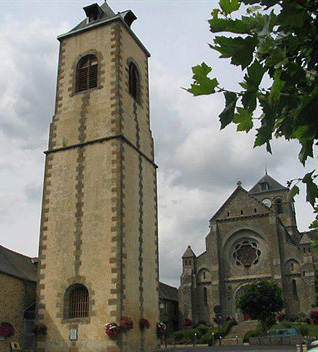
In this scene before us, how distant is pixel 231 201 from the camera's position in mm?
53688

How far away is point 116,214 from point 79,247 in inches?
86.6

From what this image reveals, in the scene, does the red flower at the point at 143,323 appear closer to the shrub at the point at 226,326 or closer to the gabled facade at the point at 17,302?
the gabled facade at the point at 17,302

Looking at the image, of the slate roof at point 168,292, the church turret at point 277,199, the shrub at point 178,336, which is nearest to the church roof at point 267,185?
the church turret at point 277,199

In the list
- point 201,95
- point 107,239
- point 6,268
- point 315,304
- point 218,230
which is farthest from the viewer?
point 218,230

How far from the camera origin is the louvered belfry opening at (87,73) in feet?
76.5

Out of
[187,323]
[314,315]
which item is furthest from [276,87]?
[187,323]

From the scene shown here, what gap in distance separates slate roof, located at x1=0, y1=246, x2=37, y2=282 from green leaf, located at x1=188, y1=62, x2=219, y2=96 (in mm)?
20067

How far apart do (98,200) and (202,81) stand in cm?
1825

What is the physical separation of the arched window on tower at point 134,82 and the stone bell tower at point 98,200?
0.19ft

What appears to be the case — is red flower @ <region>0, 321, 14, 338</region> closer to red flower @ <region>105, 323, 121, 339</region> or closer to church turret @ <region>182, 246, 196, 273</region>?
red flower @ <region>105, 323, 121, 339</region>

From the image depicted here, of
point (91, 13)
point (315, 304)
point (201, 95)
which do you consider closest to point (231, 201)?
point (315, 304)

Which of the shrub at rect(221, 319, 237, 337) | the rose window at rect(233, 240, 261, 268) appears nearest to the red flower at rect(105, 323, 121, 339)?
the shrub at rect(221, 319, 237, 337)

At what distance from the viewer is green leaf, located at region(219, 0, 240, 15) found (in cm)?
244

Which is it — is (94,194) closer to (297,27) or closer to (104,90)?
(104,90)
